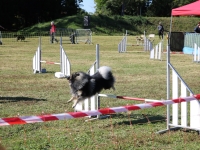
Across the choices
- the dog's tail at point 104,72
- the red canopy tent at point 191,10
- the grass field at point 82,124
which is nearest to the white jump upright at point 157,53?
the red canopy tent at point 191,10

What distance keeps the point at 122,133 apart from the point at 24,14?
198 ft

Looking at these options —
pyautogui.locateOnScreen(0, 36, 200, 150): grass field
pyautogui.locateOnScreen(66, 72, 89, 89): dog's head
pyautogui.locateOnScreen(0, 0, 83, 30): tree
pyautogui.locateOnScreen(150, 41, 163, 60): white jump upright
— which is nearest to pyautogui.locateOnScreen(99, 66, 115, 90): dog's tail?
pyautogui.locateOnScreen(66, 72, 89, 89): dog's head

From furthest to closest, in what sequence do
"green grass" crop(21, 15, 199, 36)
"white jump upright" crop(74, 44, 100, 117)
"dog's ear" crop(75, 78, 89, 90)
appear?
"green grass" crop(21, 15, 199, 36) < "white jump upright" crop(74, 44, 100, 117) < "dog's ear" crop(75, 78, 89, 90)

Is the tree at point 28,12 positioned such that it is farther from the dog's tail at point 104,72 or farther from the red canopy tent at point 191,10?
the dog's tail at point 104,72

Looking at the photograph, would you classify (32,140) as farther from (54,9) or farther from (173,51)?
(54,9)

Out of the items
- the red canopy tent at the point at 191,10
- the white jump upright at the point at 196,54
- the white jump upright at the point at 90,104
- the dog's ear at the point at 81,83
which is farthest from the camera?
the white jump upright at the point at 196,54

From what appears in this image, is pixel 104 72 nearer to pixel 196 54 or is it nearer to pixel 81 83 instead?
pixel 81 83

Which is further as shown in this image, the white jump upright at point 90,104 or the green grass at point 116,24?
the green grass at point 116,24

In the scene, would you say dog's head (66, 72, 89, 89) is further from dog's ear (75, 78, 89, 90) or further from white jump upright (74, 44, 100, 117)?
white jump upright (74, 44, 100, 117)

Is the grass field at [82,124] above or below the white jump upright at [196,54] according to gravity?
below

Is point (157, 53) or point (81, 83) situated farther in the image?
point (157, 53)

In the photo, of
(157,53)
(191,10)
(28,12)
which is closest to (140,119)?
(191,10)

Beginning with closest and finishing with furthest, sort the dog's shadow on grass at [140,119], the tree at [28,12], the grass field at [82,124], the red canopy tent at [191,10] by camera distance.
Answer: the grass field at [82,124] < the dog's shadow on grass at [140,119] < the red canopy tent at [191,10] < the tree at [28,12]

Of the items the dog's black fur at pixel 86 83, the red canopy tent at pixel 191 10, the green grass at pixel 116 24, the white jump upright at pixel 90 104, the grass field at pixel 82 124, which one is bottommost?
the grass field at pixel 82 124
